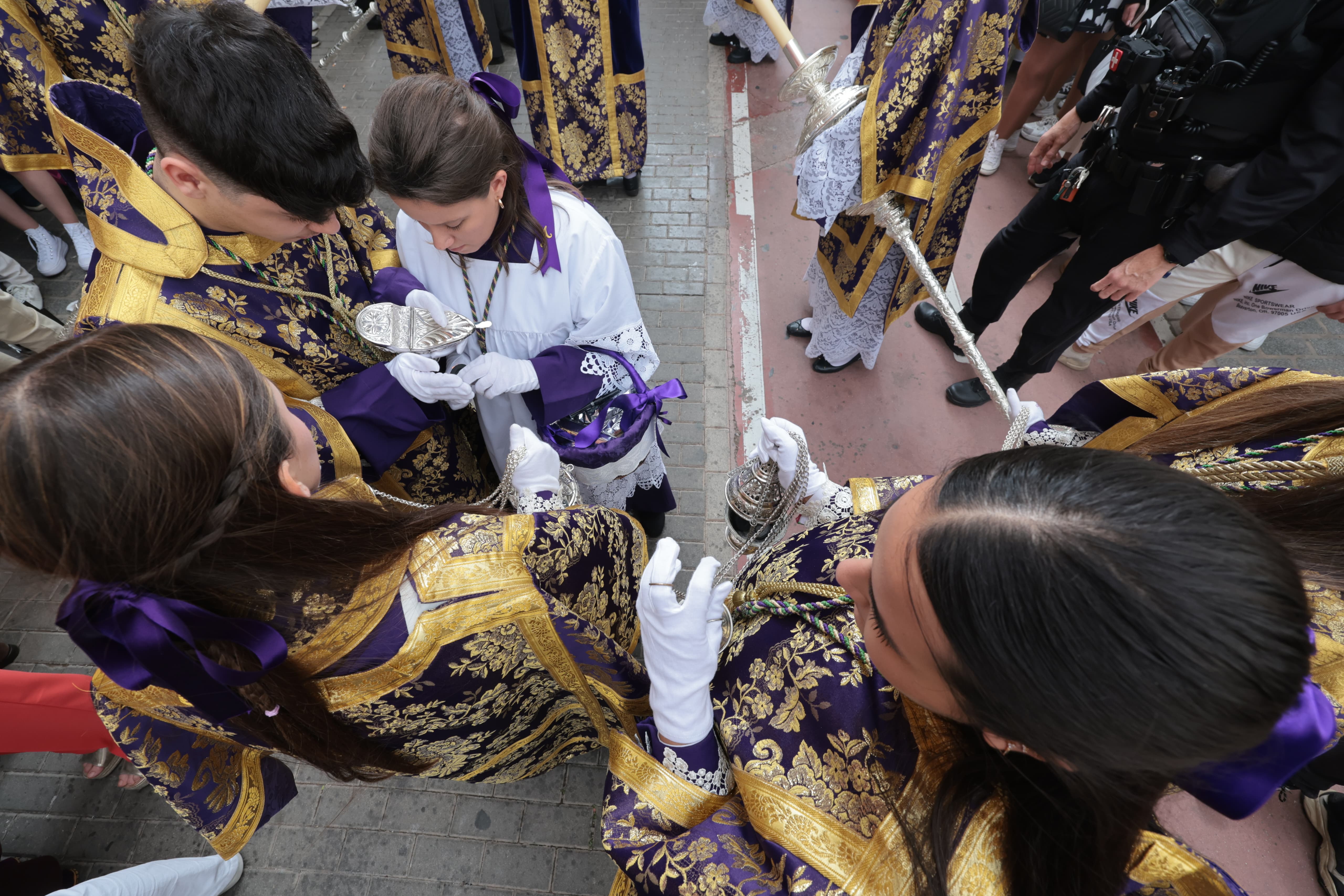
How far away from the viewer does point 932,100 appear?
2277 millimetres

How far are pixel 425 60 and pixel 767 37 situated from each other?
293cm

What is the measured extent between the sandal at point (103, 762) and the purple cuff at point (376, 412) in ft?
6.48

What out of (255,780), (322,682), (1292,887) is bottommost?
(1292,887)

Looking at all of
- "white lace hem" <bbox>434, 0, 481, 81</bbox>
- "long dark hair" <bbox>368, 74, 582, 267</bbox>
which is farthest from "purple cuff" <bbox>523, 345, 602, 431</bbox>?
"white lace hem" <bbox>434, 0, 481, 81</bbox>

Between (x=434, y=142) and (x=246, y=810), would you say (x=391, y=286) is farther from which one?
(x=246, y=810)

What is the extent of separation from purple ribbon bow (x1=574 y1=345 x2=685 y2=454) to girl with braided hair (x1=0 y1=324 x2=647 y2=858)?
22.4 inches

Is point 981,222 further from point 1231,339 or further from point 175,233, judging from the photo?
point 175,233

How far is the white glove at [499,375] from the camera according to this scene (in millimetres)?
1975

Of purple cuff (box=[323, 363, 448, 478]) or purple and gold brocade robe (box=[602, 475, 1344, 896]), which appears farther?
purple cuff (box=[323, 363, 448, 478])

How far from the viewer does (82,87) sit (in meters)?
1.56

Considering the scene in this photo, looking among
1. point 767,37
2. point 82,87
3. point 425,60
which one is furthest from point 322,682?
point 767,37

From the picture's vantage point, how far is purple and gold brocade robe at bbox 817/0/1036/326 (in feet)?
6.99

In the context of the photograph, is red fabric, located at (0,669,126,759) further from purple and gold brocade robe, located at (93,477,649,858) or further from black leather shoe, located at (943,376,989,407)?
black leather shoe, located at (943,376,989,407)

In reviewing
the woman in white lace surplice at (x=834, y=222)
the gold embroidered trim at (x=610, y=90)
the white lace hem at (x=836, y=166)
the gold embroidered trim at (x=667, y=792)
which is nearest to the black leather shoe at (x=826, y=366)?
the woman in white lace surplice at (x=834, y=222)
